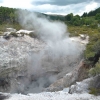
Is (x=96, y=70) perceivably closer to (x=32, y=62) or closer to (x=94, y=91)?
(x=94, y=91)

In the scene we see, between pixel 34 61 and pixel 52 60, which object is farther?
pixel 52 60

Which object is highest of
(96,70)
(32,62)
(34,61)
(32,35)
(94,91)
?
(32,35)

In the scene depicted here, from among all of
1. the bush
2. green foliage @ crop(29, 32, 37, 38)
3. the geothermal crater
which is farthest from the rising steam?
the bush

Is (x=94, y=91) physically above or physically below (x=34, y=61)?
below

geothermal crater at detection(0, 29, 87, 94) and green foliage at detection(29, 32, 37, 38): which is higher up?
green foliage at detection(29, 32, 37, 38)

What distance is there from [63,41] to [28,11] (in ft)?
66.3

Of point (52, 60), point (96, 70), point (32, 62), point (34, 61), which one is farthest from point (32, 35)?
point (96, 70)

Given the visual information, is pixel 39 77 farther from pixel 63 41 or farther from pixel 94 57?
pixel 94 57

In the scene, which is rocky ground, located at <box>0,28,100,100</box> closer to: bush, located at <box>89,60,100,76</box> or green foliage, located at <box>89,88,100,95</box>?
bush, located at <box>89,60,100,76</box>

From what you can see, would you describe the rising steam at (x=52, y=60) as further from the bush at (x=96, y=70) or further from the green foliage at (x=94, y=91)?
the green foliage at (x=94, y=91)

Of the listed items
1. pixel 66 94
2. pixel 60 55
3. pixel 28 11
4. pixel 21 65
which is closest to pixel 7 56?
pixel 21 65

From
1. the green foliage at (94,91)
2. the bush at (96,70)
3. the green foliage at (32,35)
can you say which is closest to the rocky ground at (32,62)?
the green foliage at (32,35)

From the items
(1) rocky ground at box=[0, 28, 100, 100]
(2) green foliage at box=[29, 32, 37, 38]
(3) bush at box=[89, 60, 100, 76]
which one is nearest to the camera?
(3) bush at box=[89, 60, 100, 76]

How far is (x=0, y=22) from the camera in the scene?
222ft
